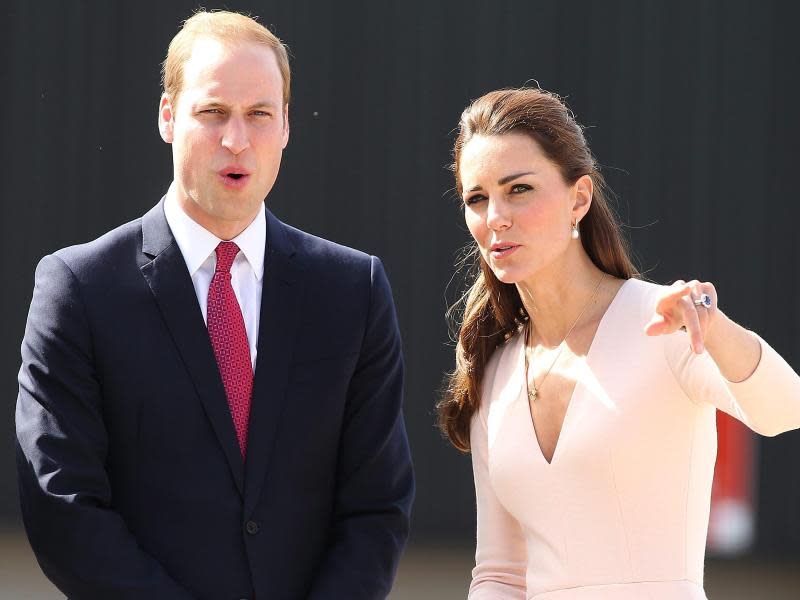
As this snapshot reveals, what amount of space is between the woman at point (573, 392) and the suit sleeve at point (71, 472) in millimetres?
685

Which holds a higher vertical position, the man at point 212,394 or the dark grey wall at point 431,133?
the dark grey wall at point 431,133

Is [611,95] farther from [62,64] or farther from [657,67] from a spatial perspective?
[62,64]

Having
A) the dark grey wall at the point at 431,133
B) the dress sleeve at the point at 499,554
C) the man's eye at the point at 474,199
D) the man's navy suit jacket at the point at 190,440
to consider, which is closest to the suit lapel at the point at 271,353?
the man's navy suit jacket at the point at 190,440

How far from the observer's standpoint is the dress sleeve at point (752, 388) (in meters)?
2.18

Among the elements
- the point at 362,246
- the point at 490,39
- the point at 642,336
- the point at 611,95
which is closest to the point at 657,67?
the point at 611,95

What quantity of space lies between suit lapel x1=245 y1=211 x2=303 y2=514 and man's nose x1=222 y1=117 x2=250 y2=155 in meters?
0.24

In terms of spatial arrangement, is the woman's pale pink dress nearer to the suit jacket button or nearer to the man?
the man

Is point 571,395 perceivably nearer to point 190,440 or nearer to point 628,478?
point 628,478

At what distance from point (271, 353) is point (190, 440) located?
21 cm

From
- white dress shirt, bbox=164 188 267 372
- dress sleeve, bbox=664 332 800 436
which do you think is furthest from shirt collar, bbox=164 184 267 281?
dress sleeve, bbox=664 332 800 436

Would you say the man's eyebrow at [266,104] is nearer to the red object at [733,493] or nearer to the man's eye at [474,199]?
the man's eye at [474,199]

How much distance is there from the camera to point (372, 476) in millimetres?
2371

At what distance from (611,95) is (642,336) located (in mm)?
3288

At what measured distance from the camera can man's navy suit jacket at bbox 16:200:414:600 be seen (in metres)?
2.17
